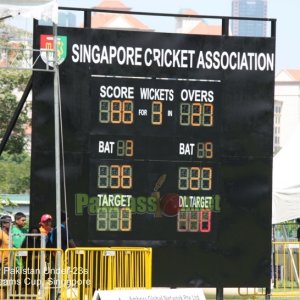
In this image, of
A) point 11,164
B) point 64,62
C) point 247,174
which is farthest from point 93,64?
point 11,164

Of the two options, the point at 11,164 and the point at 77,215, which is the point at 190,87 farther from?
the point at 11,164

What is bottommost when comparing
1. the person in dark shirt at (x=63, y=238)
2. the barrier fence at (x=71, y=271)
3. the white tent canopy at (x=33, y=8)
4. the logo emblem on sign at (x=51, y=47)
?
the barrier fence at (x=71, y=271)

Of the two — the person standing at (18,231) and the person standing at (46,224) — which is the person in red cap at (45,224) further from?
the person standing at (18,231)

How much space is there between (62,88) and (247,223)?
3.62 meters

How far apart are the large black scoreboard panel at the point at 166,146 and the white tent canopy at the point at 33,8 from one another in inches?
47.6

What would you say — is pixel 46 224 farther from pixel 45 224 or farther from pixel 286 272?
pixel 286 272

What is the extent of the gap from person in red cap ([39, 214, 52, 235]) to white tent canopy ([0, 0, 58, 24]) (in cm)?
293

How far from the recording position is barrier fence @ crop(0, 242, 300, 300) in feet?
58.4

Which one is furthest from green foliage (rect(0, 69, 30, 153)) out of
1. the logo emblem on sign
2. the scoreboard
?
the scoreboard

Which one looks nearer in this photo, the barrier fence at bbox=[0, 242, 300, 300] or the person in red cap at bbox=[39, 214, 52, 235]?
the barrier fence at bbox=[0, 242, 300, 300]

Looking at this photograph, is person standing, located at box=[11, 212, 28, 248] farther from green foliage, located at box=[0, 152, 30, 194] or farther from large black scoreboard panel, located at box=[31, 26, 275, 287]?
green foliage, located at box=[0, 152, 30, 194]

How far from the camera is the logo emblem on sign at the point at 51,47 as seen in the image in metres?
18.0

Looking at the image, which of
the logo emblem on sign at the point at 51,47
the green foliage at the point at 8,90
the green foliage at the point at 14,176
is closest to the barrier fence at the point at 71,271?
the logo emblem on sign at the point at 51,47

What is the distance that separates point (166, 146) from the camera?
61.4ft
